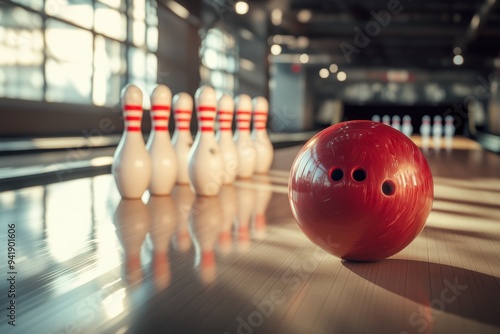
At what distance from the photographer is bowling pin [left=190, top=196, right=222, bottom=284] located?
1221mm

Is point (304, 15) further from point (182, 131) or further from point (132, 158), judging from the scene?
point (132, 158)

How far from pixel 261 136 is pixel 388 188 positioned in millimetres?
2415

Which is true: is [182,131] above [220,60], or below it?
below

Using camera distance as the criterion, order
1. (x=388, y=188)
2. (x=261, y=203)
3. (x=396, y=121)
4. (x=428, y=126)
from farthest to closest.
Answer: (x=396, y=121) < (x=428, y=126) < (x=261, y=203) < (x=388, y=188)

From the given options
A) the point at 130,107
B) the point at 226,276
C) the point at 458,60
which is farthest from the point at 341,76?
the point at 226,276

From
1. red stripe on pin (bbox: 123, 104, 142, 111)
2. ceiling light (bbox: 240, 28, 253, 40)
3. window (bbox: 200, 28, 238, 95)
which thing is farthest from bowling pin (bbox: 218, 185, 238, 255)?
window (bbox: 200, 28, 238, 95)

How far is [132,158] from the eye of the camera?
238 centimetres

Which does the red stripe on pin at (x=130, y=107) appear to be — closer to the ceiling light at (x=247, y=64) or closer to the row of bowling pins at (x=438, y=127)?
the ceiling light at (x=247, y=64)

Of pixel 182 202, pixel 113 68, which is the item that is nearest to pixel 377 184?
pixel 182 202

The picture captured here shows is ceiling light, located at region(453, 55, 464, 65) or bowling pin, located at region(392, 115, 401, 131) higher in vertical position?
ceiling light, located at region(453, 55, 464, 65)

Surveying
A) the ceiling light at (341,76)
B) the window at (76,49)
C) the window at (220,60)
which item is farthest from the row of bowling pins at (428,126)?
the window at (76,49)

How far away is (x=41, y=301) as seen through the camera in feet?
3.20

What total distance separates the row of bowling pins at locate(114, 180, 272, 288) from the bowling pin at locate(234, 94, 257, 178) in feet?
2.20

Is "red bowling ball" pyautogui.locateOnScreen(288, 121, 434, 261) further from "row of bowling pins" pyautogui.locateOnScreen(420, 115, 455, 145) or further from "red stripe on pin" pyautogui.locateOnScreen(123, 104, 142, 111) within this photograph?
"row of bowling pins" pyautogui.locateOnScreen(420, 115, 455, 145)
